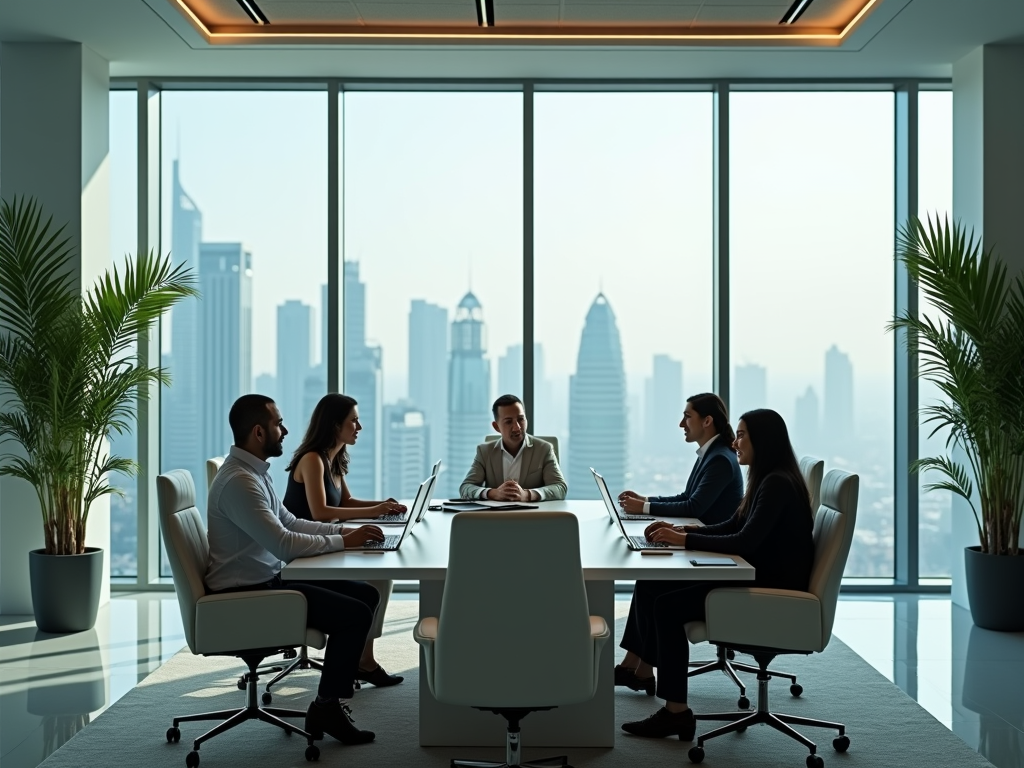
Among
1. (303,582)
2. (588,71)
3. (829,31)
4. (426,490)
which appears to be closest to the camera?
(303,582)

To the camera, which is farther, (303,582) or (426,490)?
(426,490)

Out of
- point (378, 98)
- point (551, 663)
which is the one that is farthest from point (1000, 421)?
point (378, 98)

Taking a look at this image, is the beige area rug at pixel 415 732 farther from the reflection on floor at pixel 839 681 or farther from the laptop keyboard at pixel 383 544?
the laptop keyboard at pixel 383 544

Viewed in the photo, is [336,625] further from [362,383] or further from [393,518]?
[362,383]

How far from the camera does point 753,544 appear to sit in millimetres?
4012

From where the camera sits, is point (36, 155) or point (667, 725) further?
point (36, 155)

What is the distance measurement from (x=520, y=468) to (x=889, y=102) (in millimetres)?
3775

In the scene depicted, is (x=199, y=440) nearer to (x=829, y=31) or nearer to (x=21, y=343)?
(x=21, y=343)

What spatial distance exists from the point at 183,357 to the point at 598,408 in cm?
291

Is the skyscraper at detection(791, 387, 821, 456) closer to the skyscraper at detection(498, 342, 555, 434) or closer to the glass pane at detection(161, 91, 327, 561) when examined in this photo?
the skyscraper at detection(498, 342, 555, 434)

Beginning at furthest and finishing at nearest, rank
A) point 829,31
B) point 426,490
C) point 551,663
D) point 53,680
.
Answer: point 829,31, point 53,680, point 426,490, point 551,663

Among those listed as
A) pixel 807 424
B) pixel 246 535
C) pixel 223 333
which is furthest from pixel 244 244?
pixel 807 424

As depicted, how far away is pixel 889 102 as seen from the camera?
7.23 metres

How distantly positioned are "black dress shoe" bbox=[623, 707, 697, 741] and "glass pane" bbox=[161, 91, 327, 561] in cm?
374
